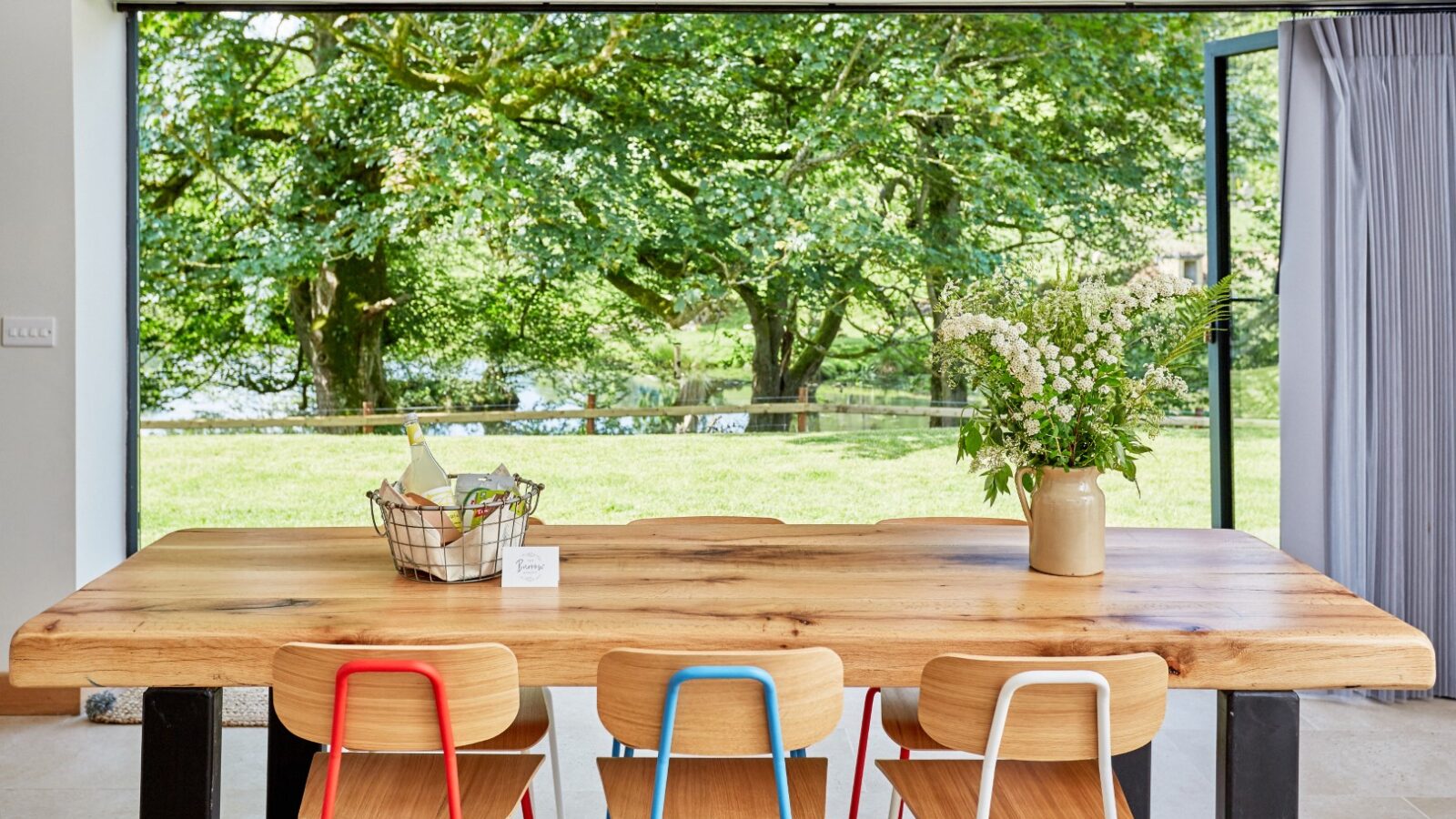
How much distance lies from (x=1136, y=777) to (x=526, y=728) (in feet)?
4.07

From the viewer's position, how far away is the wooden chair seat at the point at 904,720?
6.78 feet

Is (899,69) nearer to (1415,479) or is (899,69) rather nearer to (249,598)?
(1415,479)

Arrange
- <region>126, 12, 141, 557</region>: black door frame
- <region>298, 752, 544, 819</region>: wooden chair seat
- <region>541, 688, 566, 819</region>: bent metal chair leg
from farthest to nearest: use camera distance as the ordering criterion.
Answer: <region>126, 12, 141, 557</region>: black door frame, <region>541, 688, 566, 819</region>: bent metal chair leg, <region>298, 752, 544, 819</region>: wooden chair seat

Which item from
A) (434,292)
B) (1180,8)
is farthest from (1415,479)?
(434,292)

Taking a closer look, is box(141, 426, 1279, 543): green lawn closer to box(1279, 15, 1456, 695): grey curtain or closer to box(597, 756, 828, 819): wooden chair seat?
box(1279, 15, 1456, 695): grey curtain

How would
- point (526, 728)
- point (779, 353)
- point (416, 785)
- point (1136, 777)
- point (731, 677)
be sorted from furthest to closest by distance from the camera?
point (779, 353) < point (1136, 777) < point (526, 728) < point (416, 785) < point (731, 677)

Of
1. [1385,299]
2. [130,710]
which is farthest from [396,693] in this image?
[1385,299]

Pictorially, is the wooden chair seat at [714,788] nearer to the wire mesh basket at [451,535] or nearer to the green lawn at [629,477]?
the wire mesh basket at [451,535]

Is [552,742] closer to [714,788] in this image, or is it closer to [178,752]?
[714,788]

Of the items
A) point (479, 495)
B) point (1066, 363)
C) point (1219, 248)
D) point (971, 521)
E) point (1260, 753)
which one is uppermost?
point (1219, 248)

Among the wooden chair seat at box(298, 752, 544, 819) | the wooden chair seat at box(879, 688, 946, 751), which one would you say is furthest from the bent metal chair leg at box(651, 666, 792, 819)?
the wooden chair seat at box(879, 688, 946, 751)

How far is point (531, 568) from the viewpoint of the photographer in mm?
1875

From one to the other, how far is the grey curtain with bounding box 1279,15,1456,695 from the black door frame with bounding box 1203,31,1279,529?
363mm

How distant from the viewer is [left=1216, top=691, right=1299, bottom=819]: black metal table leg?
1669 mm
